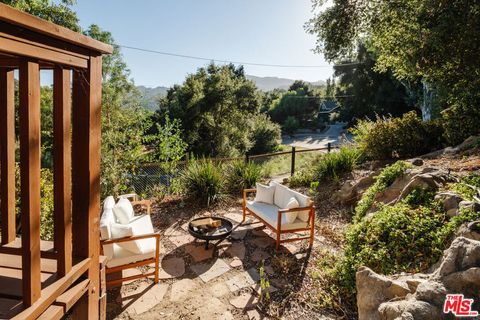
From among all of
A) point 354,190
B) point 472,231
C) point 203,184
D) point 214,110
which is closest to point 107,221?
point 203,184

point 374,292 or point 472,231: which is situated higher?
point 472,231

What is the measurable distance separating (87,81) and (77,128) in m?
0.29

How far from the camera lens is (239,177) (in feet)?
Result: 21.1

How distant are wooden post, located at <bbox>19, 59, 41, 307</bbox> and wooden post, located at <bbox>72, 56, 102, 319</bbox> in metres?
0.35

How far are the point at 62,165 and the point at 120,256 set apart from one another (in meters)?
1.90

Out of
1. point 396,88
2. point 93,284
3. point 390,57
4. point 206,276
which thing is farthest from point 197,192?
point 396,88

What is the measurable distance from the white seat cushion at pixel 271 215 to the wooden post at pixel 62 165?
295cm

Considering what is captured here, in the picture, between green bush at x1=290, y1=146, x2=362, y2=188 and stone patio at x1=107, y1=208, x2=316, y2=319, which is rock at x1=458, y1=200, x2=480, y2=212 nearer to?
stone patio at x1=107, y1=208, x2=316, y2=319

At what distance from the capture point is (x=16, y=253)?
1.85m

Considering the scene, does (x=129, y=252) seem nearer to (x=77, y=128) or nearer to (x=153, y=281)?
(x=153, y=281)

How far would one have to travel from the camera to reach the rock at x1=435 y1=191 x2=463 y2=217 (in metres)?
2.88

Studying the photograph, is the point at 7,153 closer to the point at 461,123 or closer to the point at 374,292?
the point at 374,292

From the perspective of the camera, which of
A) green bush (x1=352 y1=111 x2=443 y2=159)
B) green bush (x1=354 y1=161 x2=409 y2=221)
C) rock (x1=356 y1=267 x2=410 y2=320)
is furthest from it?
green bush (x1=352 y1=111 x2=443 y2=159)

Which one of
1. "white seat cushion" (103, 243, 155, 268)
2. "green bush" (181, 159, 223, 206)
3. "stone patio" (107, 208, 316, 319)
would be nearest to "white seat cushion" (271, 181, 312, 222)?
"stone patio" (107, 208, 316, 319)
